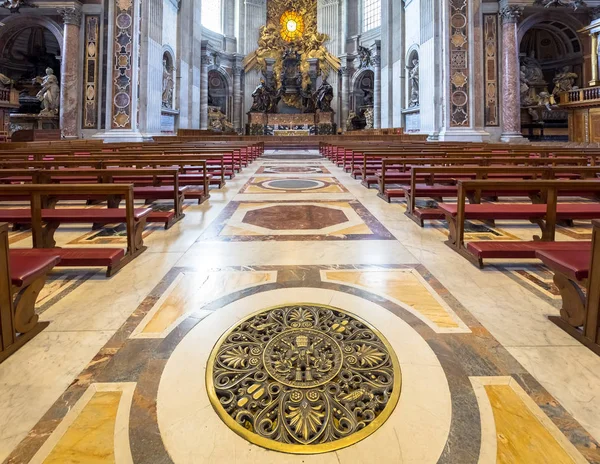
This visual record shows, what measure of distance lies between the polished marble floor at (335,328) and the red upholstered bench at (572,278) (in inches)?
4.7

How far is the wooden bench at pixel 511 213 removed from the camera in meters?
2.67

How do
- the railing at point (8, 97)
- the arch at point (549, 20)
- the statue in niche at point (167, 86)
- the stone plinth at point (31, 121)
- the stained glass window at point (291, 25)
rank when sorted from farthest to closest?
the stained glass window at point (291, 25) → the statue in niche at point (167, 86) → the stone plinth at point (31, 121) → the arch at point (549, 20) → the railing at point (8, 97)

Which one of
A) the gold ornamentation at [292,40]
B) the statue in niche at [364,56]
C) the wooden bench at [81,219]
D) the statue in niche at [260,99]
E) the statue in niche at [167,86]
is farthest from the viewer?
the gold ornamentation at [292,40]

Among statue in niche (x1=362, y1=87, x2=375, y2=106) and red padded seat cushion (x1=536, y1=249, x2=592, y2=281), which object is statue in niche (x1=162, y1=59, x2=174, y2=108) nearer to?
statue in niche (x1=362, y1=87, x2=375, y2=106)

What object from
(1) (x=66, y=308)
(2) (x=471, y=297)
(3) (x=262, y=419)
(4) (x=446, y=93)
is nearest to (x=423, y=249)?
(2) (x=471, y=297)

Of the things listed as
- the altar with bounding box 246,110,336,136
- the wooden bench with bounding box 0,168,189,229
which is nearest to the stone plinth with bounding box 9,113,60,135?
the altar with bounding box 246,110,336,136

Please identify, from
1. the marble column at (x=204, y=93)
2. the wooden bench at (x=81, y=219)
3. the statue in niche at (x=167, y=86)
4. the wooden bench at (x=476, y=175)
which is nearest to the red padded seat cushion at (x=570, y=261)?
the wooden bench at (x=476, y=175)

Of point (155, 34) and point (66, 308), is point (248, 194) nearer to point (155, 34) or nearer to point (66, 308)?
point (66, 308)

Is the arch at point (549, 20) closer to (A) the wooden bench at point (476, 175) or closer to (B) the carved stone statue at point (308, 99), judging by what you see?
(A) the wooden bench at point (476, 175)

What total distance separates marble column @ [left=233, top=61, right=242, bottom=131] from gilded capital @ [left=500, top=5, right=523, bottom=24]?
1819cm

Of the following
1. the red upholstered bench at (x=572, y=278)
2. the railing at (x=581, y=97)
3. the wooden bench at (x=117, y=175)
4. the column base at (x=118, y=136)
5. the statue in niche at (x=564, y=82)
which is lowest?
the red upholstered bench at (x=572, y=278)

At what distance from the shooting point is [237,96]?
27891mm

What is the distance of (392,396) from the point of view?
1312mm

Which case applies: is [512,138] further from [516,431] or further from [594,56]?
[516,431]
